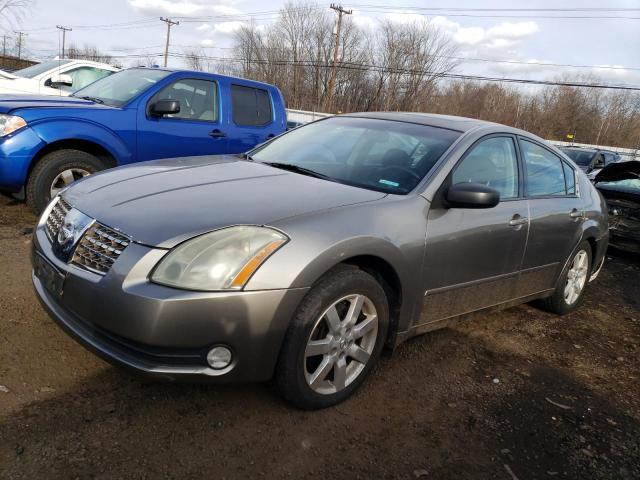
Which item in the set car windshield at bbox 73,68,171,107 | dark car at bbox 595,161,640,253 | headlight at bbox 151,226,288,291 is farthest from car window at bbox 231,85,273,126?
dark car at bbox 595,161,640,253

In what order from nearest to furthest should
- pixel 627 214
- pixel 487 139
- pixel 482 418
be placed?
pixel 482 418
pixel 487 139
pixel 627 214

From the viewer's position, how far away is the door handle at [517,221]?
11.5 ft

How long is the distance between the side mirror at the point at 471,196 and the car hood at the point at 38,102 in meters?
4.04

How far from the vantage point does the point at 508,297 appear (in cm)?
380

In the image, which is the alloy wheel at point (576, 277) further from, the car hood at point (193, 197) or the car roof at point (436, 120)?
the car hood at point (193, 197)

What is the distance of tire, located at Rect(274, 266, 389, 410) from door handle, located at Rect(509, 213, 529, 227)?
126cm

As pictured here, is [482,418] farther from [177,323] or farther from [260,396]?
[177,323]

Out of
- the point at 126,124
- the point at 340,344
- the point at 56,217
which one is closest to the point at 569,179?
the point at 340,344

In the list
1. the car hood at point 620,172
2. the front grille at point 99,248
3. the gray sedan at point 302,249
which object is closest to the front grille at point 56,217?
the gray sedan at point 302,249

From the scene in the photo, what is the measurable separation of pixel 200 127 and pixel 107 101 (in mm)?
1026

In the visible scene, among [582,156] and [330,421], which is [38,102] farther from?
[582,156]

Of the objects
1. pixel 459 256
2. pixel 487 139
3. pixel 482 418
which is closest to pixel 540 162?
pixel 487 139

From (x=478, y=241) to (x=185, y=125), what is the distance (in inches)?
153

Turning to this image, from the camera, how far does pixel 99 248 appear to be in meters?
2.35
